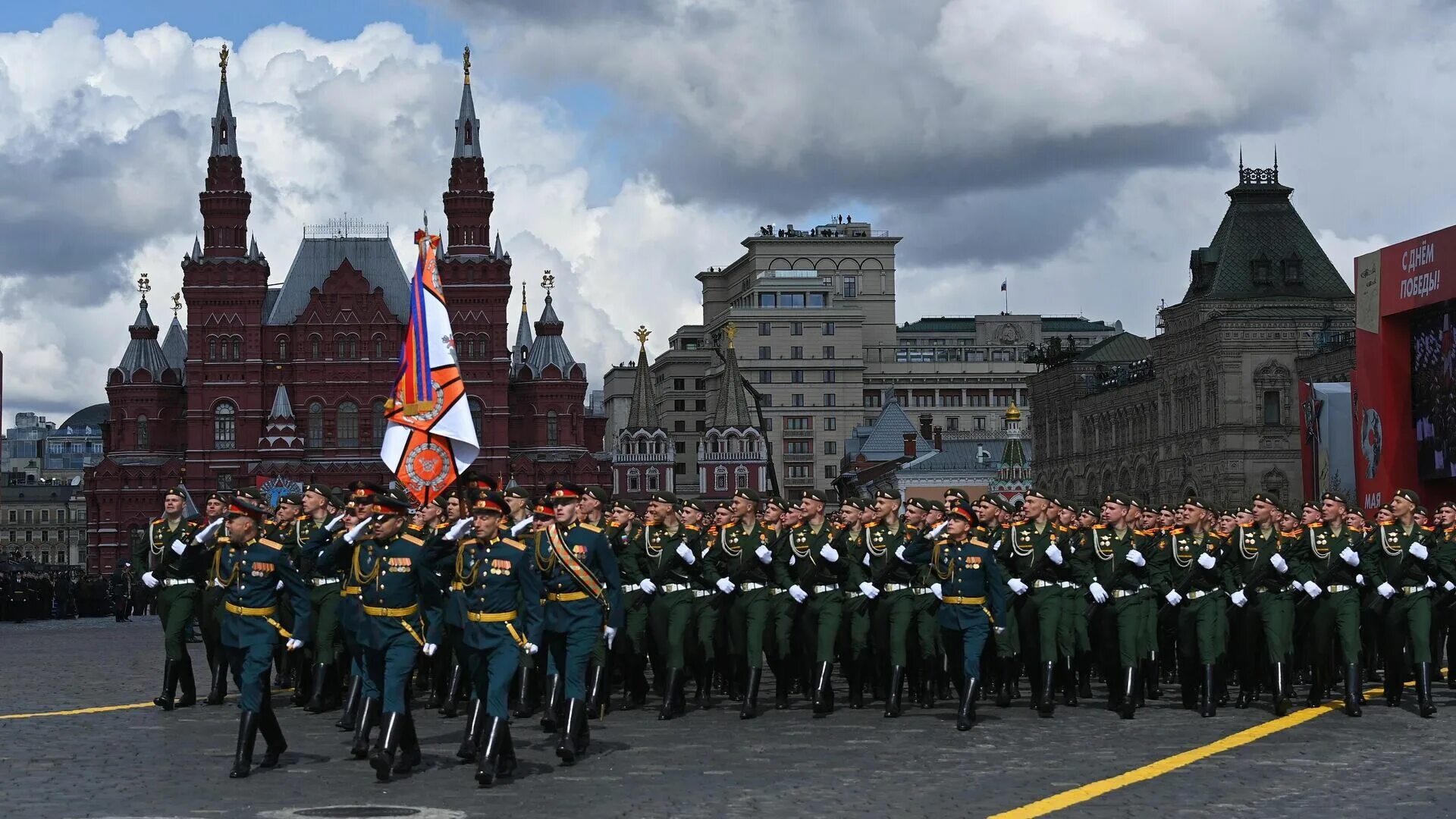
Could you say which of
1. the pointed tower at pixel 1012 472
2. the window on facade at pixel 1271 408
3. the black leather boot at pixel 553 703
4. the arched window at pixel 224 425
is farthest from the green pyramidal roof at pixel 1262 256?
the black leather boot at pixel 553 703

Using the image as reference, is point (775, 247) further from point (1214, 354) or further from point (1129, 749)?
point (1129, 749)

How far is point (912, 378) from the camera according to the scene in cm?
16438

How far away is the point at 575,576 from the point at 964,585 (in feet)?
13.3

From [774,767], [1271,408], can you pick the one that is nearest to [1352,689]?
[774,767]

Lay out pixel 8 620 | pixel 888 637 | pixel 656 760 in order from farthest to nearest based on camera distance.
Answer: pixel 8 620 → pixel 888 637 → pixel 656 760

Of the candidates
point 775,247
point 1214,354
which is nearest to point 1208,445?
point 1214,354

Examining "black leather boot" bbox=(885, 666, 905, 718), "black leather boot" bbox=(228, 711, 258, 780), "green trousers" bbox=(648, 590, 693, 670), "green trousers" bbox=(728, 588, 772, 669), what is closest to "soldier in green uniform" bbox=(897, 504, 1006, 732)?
"black leather boot" bbox=(885, 666, 905, 718)

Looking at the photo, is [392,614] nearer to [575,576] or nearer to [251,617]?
[251,617]

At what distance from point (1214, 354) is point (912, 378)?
8100 cm

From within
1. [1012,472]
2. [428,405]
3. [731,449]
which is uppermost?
[731,449]

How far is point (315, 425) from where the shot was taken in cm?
10988

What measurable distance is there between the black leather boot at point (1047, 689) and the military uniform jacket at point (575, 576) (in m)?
4.54

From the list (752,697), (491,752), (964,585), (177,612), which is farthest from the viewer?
(177,612)

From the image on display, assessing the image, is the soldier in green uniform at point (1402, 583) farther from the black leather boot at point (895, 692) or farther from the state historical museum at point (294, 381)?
the state historical museum at point (294, 381)
